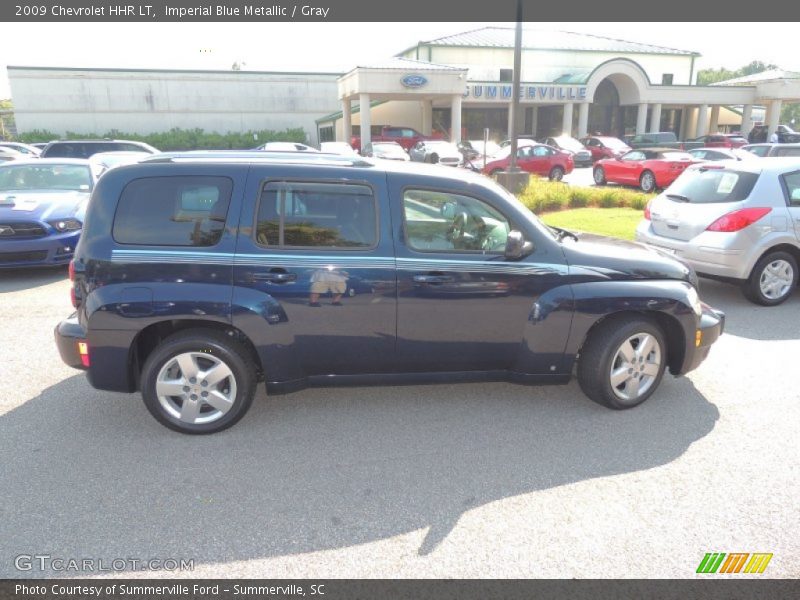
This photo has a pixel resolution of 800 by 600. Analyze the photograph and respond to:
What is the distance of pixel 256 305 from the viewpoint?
12.1 feet

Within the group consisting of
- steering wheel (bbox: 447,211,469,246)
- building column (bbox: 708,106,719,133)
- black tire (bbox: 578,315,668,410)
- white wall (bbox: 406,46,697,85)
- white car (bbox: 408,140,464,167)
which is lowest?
black tire (bbox: 578,315,668,410)

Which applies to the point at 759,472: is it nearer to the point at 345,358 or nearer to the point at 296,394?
the point at 345,358

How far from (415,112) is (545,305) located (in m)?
40.6

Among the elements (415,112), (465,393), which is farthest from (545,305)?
(415,112)

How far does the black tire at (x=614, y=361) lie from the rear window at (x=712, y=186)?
11.3 ft

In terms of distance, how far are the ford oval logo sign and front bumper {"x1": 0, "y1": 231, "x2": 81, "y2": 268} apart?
1093 inches

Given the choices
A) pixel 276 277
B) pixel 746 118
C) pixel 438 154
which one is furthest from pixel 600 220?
pixel 746 118

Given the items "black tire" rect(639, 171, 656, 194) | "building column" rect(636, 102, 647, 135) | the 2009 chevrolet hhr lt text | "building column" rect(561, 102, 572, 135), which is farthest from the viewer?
"building column" rect(636, 102, 647, 135)

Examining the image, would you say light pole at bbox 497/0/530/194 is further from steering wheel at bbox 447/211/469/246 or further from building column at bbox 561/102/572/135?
building column at bbox 561/102/572/135

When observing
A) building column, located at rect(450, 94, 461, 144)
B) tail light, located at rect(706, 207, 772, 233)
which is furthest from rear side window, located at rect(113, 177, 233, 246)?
building column, located at rect(450, 94, 461, 144)

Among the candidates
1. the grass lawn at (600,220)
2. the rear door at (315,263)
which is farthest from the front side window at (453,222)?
the grass lawn at (600,220)

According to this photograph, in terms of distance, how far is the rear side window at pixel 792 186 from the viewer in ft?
21.7

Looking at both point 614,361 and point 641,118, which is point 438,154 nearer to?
point 614,361

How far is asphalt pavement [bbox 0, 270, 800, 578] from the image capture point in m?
2.78
